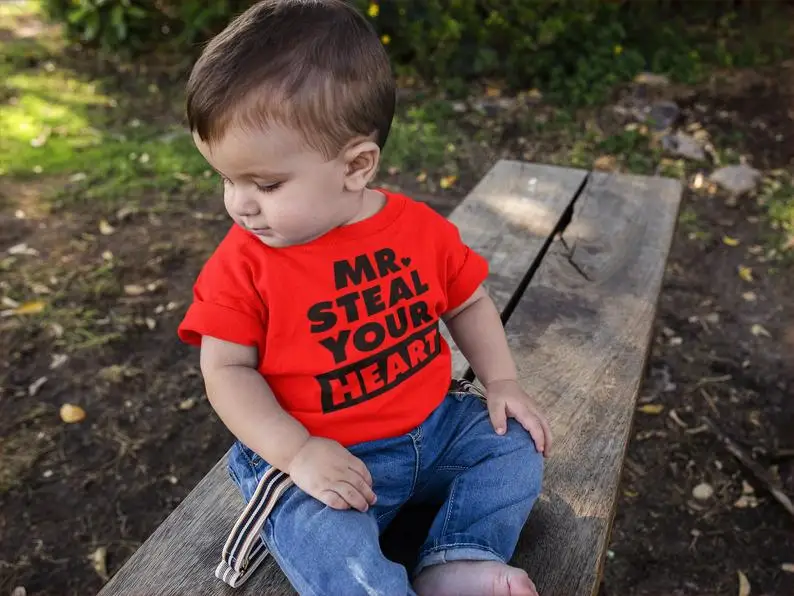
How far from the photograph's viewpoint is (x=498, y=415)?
141cm

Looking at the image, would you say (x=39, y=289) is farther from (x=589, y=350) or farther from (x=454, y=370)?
(x=589, y=350)

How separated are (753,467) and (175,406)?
2018 millimetres

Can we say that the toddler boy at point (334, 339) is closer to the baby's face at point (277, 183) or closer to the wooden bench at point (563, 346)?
the baby's face at point (277, 183)

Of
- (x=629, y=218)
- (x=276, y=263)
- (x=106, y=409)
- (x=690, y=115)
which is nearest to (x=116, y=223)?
(x=106, y=409)

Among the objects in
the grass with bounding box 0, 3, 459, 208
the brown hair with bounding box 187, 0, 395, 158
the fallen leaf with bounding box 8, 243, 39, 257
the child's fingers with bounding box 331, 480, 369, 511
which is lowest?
the grass with bounding box 0, 3, 459, 208

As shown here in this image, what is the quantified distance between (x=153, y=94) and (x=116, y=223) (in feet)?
5.83

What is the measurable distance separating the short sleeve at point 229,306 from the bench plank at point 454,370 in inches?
13.6

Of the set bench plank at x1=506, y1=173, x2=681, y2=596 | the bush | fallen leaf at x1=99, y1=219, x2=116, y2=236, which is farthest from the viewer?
the bush

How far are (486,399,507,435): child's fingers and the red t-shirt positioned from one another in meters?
0.10

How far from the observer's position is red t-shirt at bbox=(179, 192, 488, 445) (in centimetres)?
124

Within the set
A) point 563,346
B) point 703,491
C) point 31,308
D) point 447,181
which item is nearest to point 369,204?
point 563,346

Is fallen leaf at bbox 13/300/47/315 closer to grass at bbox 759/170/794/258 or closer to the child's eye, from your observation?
the child's eye

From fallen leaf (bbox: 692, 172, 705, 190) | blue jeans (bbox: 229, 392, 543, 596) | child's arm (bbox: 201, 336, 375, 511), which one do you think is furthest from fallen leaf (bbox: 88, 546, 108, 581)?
fallen leaf (bbox: 692, 172, 705, 190)

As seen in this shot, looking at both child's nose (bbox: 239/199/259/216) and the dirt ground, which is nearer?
child's nose (bbox: 239/199/259/216)
